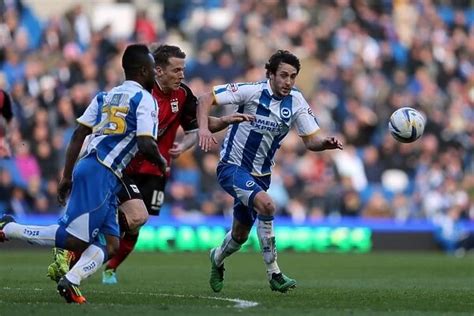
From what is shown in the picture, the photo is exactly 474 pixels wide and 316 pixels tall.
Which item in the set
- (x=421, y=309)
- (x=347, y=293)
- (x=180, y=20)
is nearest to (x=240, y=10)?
(x=180, y=20)

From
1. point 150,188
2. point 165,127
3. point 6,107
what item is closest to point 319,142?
point 165,127

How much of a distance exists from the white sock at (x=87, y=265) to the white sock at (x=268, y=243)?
2562mm

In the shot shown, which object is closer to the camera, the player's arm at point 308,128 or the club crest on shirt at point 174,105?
the player's arm at point 308,128

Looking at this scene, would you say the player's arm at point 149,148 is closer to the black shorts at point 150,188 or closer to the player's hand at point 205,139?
the player's hand at point 205,139

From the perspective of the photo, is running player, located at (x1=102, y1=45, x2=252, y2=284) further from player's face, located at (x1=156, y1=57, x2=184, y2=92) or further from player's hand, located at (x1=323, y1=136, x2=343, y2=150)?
player's hand, located at (x1=323, y1=136, x2=343, y2=150)

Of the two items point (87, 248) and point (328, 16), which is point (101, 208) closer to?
point (87, 248)

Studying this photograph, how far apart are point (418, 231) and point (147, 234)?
5.94 metres

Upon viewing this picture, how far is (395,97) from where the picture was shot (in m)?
27.7

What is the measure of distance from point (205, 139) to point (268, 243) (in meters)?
1.34

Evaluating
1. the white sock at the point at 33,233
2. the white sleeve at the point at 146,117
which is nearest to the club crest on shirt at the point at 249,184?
the white sleeve at the point at 146,117

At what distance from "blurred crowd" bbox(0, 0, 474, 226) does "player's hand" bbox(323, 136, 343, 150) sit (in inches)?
441

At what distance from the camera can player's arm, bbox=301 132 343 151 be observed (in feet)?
38.3

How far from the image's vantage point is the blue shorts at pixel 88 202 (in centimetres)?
974

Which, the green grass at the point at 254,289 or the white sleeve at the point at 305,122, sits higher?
the white sleeve at the point at 305,122
